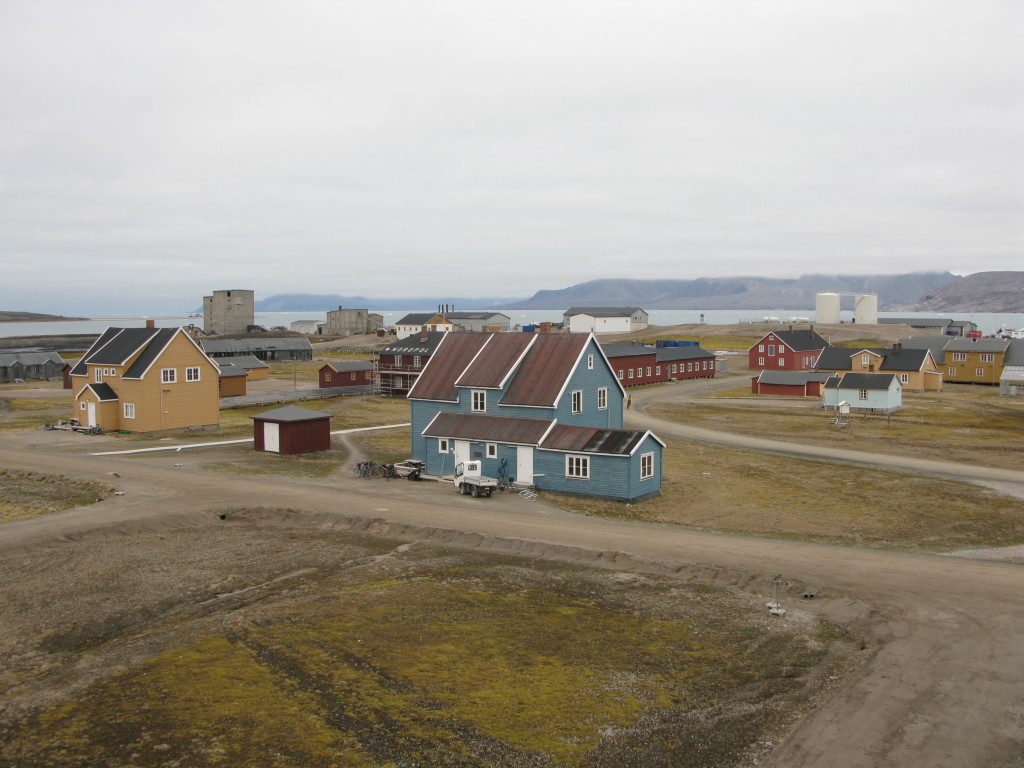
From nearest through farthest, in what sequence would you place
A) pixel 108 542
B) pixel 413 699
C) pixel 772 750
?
1. pixel 772 750
2. pixel 413 699
3. pixel 108 542

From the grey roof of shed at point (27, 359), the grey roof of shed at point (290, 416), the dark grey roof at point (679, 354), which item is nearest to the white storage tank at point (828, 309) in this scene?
the dark grey roof at point (679, 354)

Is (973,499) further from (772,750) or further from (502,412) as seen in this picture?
(772,750)

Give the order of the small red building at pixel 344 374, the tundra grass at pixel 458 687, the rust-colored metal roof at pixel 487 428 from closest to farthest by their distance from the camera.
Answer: the tundra grass at pixel 458 687 → the rust-colored metal roof at pixel 487 428 → the small red building at pixel 344 374

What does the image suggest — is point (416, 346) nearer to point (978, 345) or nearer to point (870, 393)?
point (870, 393)

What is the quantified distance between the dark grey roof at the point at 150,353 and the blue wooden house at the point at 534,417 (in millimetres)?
24438

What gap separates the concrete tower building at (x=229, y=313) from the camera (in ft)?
603

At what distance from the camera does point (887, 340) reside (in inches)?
6004

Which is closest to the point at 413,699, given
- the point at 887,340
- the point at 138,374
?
the point at 138,374

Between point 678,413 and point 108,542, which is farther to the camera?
point 678,413

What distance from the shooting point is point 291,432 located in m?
52.3

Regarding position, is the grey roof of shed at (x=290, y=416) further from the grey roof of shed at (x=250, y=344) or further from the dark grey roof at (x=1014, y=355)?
the dark grey roof at (x=1014, y=355)

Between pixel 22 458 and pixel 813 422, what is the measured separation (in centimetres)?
5996

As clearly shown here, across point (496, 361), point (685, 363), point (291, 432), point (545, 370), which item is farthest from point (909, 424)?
point (291, 432)

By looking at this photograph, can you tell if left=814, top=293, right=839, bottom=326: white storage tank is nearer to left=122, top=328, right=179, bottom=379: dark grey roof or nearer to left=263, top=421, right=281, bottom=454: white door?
left=122, top=328, right=179, bottom=379: dark grey roof
